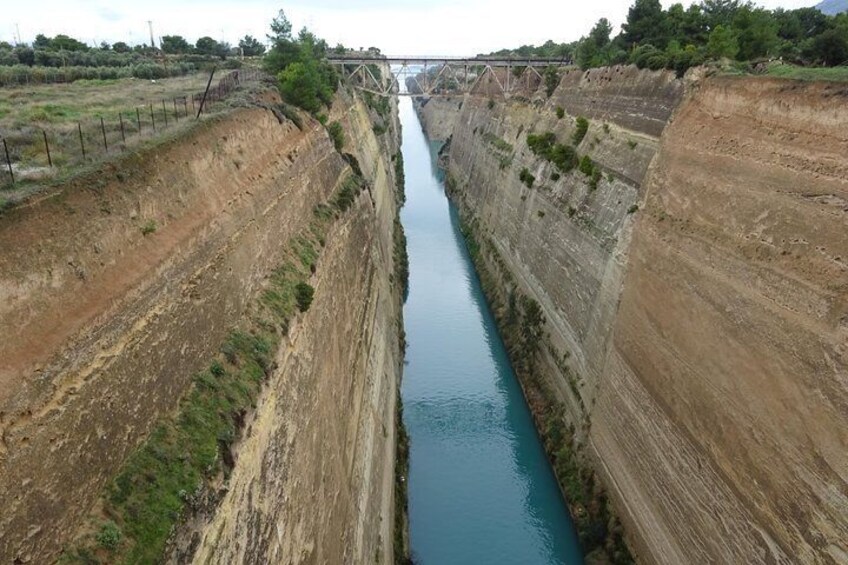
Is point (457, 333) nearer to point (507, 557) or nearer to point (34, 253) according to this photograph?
point (507, 557)

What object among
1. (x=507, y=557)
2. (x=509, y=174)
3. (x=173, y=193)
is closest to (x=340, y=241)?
(x=173, y=193)

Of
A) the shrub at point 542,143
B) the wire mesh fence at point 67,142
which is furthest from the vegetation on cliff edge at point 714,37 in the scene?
the wire mesh fence at point 67,142

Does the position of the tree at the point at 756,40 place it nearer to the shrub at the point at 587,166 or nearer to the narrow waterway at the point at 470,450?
the shrub at the point at 587,166

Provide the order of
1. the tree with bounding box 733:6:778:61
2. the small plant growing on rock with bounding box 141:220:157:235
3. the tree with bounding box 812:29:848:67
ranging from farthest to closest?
the tree with bounding box 733:6:778:61, the tree with bounding box 812:29:848:67, the small plant growing on rock with bounding box 141:220:157:235

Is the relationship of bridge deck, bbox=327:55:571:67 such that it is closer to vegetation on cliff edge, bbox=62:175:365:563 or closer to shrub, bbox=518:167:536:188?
shrub, bbox=518:167:536:188

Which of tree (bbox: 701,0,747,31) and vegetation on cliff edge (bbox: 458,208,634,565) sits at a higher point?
tree (bbox: 701,0,747,31)

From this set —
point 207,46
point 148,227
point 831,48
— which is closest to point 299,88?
point 148,227

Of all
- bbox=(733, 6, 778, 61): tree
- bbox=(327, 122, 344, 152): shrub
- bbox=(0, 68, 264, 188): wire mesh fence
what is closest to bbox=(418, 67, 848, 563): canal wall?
bbox=(733, 6, 778, 61): tree

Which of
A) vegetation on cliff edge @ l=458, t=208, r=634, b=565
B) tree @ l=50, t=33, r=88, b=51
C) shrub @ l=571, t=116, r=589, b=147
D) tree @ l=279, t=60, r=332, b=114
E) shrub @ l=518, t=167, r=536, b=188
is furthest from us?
tree @ l=50, t=33, r=88, b=51
